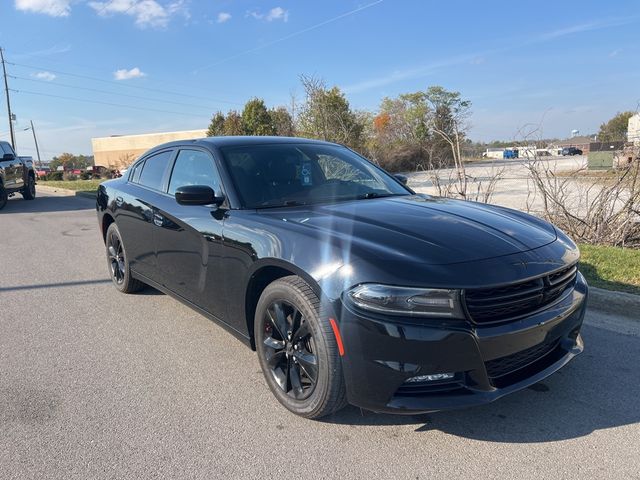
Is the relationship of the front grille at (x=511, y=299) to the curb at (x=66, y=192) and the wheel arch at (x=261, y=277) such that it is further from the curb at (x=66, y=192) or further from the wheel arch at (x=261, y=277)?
the curb at (x=66, y=192)

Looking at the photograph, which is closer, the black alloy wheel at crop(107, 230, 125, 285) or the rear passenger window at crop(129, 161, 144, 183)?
the rear passenger window at crop(129, 161, 144, 183)

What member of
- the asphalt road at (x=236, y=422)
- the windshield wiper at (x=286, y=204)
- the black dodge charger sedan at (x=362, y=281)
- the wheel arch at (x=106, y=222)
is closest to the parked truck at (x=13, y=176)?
the wheel arch at (x=106, y=222)

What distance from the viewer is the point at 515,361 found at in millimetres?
2576

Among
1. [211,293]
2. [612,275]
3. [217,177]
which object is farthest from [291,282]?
[612,275]

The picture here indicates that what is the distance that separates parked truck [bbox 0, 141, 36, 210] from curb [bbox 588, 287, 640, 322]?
50.4 feet

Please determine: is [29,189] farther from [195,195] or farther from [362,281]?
[362,281]

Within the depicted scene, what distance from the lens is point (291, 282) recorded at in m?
2.78

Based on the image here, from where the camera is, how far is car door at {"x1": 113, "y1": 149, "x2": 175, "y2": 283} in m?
4.42

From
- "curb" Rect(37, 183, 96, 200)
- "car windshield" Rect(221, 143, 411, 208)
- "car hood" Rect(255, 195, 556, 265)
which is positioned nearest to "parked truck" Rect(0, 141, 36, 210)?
"curb" Rect(37, 183, 96, 200)

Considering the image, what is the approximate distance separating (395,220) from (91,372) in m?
2.40

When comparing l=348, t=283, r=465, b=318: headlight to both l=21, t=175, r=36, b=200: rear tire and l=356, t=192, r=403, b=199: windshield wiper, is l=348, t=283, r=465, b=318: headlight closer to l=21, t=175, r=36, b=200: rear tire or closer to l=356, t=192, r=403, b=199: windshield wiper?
l=356, t=192, r=403, b=199: windshield wiper

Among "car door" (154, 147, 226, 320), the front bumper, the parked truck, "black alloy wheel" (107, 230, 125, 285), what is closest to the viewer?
the front bumper

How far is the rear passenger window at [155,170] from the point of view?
4.50m

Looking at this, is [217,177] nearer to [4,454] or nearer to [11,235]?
[4,454]
